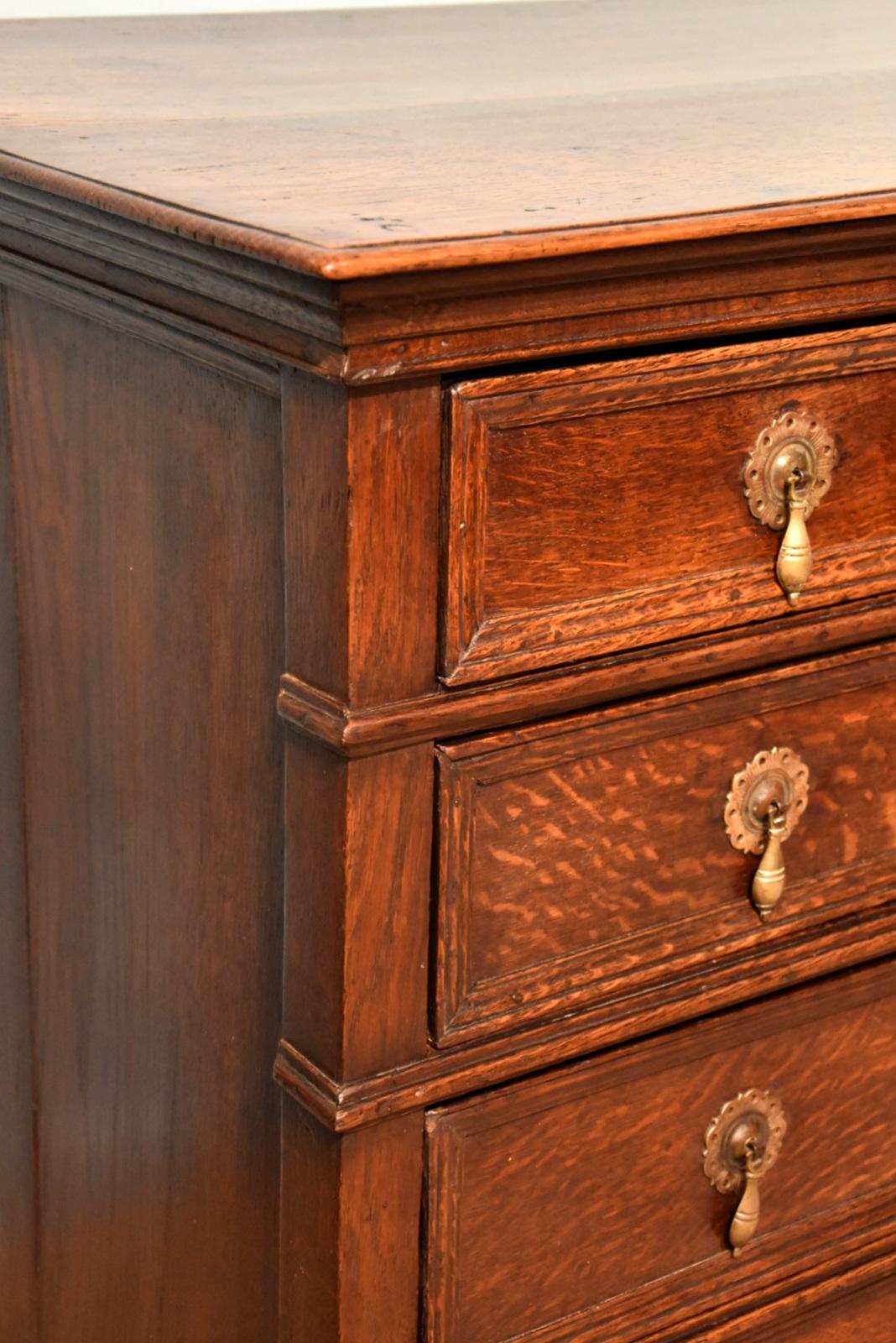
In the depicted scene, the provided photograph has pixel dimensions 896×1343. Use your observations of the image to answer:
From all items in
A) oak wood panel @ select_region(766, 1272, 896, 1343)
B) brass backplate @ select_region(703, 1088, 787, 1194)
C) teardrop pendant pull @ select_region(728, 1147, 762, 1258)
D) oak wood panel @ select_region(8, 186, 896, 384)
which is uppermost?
oak wood panel @ select_region(8, 186, 896, 384)

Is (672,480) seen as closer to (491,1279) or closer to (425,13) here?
(491,1279)

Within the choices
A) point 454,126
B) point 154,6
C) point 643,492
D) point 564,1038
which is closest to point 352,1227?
point 564,1038

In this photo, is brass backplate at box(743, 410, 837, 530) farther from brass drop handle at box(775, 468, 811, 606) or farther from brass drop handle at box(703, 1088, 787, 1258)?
brass drop handle at box(703, 1088, 787, 1258)

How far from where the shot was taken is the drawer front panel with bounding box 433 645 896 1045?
2.78 ft

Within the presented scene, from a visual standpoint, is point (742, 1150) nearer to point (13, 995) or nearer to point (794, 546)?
point (794, 546)

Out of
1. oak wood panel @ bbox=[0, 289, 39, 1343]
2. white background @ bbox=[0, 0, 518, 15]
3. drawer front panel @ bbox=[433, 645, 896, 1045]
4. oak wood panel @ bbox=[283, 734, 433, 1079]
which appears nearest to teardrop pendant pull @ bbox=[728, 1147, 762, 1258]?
drawer front panel @ bbox=[433, 645, 896, 1045]

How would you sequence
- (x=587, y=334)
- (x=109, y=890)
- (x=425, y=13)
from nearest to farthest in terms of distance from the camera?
(x=587, y=334), (x=109, y=890), (x=425, y=13)

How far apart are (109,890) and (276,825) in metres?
0.20

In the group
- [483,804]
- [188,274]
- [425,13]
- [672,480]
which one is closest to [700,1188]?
[483,804]

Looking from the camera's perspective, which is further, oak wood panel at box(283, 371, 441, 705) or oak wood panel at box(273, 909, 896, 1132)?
oak wood panel at box(273, 909, 896, 1132)

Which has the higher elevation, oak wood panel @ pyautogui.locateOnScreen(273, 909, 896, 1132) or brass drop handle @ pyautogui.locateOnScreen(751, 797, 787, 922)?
brass drop handle @ pyautogui.locateOnScreen(751, 797, 787, 922)

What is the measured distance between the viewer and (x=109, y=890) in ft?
3.36

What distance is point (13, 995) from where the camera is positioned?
1.19 metres

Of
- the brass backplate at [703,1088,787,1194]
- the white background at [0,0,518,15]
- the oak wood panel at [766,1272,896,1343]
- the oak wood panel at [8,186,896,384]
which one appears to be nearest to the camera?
the oak wood panel at [8,186,896,384]
